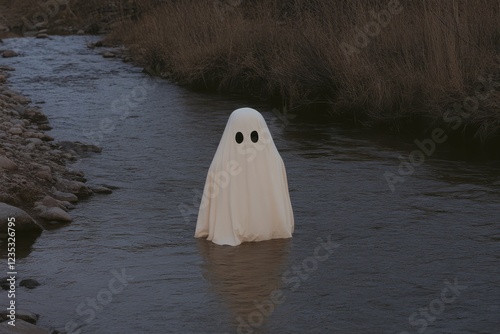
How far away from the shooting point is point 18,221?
9828 mm

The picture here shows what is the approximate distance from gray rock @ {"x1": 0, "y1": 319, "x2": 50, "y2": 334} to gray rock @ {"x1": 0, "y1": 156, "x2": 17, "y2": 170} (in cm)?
434

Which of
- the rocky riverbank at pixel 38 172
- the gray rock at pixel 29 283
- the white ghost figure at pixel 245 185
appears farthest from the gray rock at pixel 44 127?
the gray rock at pixel 29 283

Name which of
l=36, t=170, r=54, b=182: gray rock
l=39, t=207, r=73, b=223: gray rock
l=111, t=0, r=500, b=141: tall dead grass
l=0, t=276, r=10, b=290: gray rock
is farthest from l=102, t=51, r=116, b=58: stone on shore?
l=0, t=276, r=10, b=290: gray rock

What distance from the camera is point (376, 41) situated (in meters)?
16.4

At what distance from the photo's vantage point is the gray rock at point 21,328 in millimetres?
7080

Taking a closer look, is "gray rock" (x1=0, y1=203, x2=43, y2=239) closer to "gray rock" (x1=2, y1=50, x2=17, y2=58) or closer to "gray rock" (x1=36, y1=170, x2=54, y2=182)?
"gray rock" (x1=36, y1=170, x2=54, y2=182)

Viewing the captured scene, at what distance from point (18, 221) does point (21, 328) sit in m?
2.82

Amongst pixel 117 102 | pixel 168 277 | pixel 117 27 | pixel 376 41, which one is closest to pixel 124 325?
pixel 168 277

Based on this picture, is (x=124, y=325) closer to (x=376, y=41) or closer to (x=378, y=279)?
(x=378, y=279)

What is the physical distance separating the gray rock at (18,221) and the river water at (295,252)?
0.20 metres

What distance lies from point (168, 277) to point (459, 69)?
23.9 feet

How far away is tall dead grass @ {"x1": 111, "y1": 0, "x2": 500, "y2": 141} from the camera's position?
14.5m

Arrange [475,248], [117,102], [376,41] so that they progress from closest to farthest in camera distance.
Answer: [475,248]
[376,41]
[117,102]

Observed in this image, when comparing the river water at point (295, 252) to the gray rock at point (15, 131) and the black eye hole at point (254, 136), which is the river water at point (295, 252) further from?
the black eye hole at point (254, 136)
